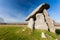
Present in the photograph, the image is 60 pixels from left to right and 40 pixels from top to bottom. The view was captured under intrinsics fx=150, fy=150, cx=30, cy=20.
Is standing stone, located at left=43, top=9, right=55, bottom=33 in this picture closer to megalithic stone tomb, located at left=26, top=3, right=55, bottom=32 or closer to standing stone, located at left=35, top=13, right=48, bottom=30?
megalithic stone tomb, located at left=26, top=3, right=55, bottom=32

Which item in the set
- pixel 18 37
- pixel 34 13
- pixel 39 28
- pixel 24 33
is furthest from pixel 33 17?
pixel 18 37

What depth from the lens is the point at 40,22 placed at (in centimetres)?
2494

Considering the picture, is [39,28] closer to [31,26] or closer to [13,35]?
[31,26]

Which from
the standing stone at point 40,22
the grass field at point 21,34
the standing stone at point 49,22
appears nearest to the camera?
the grass field at point 21,34

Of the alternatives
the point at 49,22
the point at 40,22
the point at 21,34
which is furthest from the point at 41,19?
the point at 21,34

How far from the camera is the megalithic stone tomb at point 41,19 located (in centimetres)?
2491

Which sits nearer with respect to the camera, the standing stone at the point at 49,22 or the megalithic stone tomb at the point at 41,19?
the megalithic stone tomb at the point at 41,19

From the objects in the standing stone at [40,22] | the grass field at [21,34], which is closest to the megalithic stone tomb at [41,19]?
the standing stone at [40,22]

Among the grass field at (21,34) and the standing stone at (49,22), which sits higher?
the standing stone at (49,22)

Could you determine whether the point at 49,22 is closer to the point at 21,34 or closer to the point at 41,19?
the point at 41,19

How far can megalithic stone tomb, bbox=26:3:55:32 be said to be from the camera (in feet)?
81.7

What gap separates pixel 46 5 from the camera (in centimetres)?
2627

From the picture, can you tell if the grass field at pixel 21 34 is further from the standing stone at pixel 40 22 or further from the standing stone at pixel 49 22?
the standing stone at pixel 49 22

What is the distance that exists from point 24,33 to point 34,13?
15.3 feet
